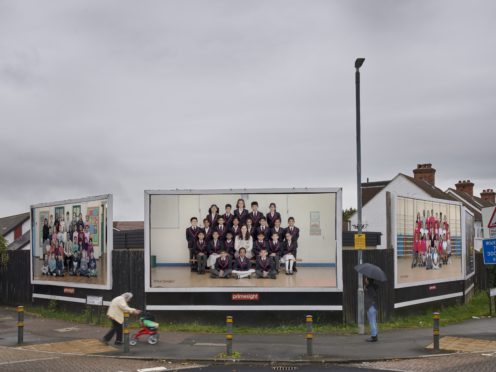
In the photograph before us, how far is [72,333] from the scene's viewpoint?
18281 mm

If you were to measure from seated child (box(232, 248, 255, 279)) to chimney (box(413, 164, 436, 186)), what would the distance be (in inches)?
1569

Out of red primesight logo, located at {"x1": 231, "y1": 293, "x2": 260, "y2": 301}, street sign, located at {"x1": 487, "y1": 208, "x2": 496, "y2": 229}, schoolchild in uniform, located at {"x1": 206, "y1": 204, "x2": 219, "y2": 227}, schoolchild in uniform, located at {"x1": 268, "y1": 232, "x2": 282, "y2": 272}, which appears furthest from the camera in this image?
schoolchild in uniform, located at {"x1": 206, "y1": 204, "x2": 219, "y2": 227}

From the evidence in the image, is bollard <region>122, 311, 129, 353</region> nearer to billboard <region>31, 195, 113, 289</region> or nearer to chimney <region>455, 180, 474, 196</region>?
billboard <region>31, 195, 113, 289</region>

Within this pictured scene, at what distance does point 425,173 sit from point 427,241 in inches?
1374

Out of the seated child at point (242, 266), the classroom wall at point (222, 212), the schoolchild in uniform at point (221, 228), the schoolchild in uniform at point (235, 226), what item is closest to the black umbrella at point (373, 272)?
the classroom wall at point (222, 212)

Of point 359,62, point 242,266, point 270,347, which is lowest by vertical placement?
point 270,347

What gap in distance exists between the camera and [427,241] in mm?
23469

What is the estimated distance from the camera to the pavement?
14.0 m

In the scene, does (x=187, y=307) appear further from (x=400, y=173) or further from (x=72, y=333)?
(x=400, y=173)

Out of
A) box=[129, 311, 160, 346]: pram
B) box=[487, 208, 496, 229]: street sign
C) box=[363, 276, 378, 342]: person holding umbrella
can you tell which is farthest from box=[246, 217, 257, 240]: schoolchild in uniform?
box=[487, 208, 496, 229]: street sign

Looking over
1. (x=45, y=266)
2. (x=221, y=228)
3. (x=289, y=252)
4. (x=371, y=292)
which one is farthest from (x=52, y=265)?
(x=371, y=292)

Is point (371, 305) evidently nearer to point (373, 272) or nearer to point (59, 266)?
point (373, 272)

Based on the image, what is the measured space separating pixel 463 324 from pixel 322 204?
20.7ft

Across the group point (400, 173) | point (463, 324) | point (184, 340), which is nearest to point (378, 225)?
point (400, 173)
